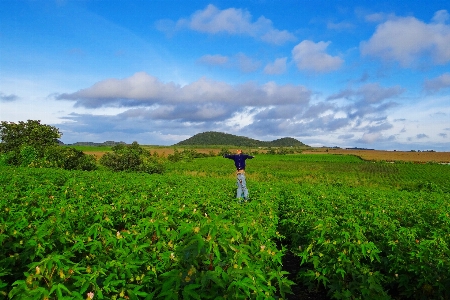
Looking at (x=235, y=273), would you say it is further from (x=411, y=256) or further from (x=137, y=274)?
(x=411, y=256)

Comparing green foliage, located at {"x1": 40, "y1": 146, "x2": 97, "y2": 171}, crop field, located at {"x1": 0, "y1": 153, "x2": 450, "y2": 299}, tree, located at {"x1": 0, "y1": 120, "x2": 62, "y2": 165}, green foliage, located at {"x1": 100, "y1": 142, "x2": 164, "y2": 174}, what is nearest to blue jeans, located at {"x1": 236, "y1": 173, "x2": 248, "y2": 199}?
crop field, located at {"x1": 0, "y1": 153, "x2": 450, "y2": 299}

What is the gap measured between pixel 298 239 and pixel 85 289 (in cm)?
660

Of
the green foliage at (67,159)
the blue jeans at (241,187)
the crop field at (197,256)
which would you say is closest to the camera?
the crop field at (197,256)

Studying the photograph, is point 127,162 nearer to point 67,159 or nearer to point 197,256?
point 67,159

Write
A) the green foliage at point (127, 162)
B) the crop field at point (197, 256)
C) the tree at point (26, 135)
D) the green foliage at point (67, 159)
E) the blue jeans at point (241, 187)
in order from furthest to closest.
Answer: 1. the tree at point (26, 135)
2. the green foliage at point (127, 162)
3. the green foliage at point (67, 159)
4. the blue jeans at point (241, 187)
5. the crop field at point (197, 256)

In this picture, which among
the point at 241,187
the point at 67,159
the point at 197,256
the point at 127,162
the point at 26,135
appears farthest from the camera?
the point at 26,135

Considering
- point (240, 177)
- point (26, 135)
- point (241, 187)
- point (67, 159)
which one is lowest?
point (241, 187)

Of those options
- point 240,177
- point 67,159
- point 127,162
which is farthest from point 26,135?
point 240,177

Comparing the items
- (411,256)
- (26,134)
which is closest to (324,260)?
(411,256)

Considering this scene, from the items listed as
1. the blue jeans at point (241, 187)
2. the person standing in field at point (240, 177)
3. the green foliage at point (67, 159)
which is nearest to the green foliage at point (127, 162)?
the green foliage at point (67, 159)

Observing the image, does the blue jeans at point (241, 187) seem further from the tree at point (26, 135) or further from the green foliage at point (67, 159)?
the tree at point (26, 135)

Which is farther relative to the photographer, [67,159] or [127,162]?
[127,162]

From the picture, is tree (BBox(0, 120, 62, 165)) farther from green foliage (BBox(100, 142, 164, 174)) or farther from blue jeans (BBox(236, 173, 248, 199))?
blue jeans (BBox(236, 173, 248, 199))

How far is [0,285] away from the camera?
3.15 meters
